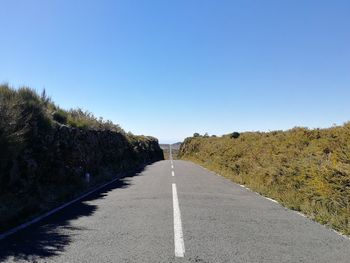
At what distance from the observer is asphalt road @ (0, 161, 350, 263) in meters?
→ 5.89

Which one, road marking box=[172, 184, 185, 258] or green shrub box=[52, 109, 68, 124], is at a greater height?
green shrub box=[52, 109, 68, 124]

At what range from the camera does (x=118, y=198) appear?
487 inches

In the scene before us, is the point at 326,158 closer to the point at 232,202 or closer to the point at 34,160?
the point at 232,202

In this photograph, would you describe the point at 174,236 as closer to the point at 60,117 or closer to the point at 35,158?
the point at 35,158

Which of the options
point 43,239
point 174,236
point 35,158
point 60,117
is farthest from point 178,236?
point 60,117

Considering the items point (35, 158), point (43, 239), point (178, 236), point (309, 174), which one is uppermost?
point (35, 158)

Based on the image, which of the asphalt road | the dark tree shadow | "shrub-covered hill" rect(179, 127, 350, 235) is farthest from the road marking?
"shrub-covered hill" rect(179, 127, 350, 235)

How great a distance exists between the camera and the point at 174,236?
7.12 meters

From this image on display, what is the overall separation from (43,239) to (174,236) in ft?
7.74

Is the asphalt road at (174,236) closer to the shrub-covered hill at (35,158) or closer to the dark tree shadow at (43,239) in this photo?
the dark tree shadow at (43,239)

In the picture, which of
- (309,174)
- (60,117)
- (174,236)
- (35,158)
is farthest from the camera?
(60,117)

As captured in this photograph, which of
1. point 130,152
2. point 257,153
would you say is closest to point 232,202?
point 257,153

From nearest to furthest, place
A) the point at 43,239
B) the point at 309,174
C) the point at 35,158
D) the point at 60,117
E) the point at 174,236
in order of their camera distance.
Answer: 1. the point at 43,239
2. the point at 174,236
3. the point at 309,174
4. the point at 35,158
5. the point at 60,117

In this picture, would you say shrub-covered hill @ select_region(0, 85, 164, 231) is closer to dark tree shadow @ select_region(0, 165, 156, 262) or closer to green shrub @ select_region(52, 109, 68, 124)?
green shrub @ select_region(52, 109, 68, 124)
